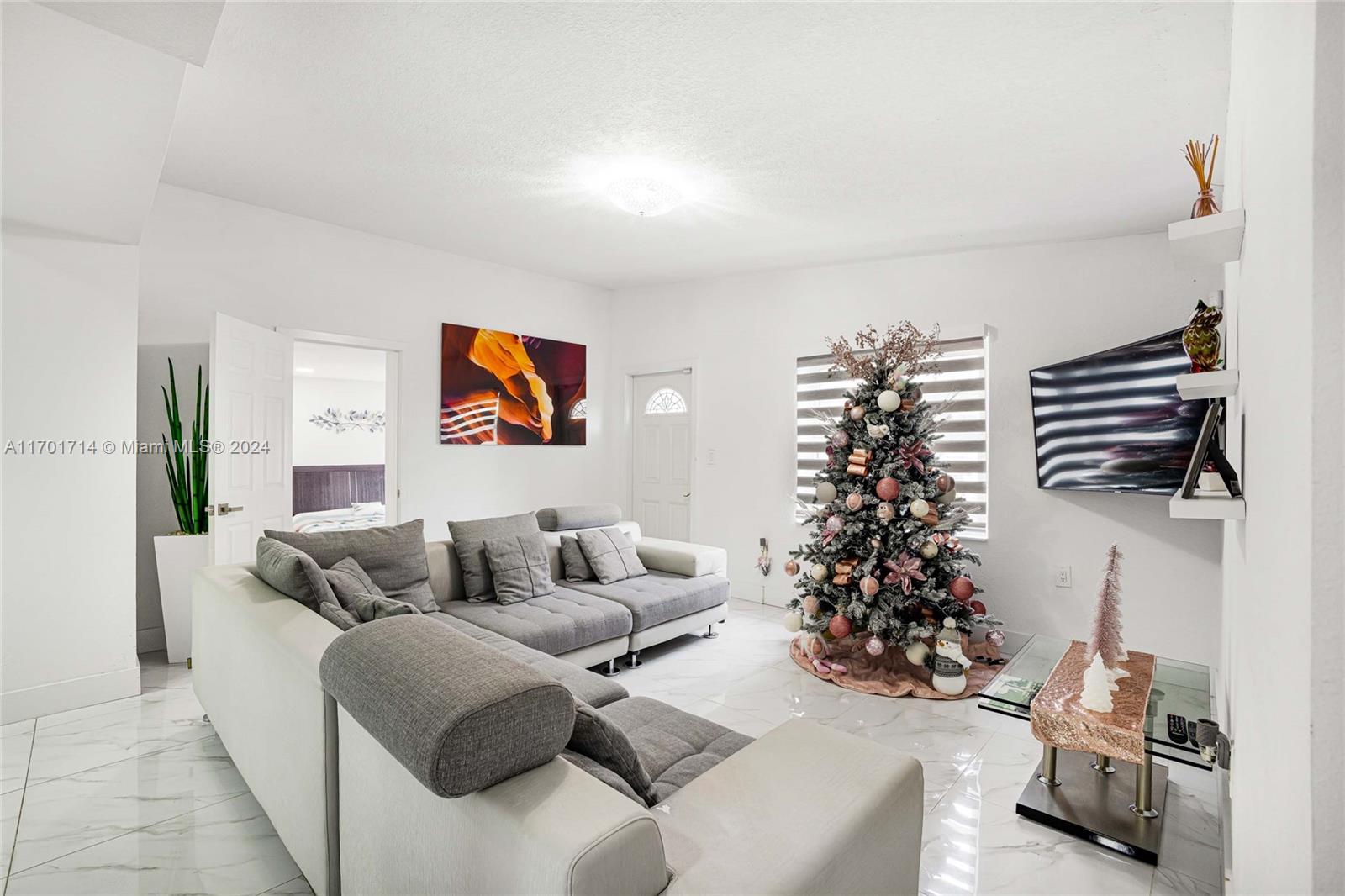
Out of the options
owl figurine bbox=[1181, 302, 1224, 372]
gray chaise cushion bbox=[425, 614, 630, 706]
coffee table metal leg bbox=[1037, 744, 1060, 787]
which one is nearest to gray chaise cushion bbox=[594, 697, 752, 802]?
gray chaise cushion bbox=[425, 614, 630, 706]

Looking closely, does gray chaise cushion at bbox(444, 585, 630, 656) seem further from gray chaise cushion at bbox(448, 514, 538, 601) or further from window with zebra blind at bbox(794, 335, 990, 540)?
window with zebra blind at bbox(794, 335, 990, 540)

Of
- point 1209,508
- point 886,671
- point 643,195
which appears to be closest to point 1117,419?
point 886,671

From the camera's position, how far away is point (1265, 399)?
89cm

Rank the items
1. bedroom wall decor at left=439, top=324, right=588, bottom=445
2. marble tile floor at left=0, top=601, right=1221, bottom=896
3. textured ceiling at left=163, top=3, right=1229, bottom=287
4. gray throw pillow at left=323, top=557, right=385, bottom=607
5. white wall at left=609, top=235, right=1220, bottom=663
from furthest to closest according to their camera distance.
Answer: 1. bedroom wall decor at left=439, top=324, right=588, bottom=445
2. white wall at left=609, top=235, right=1220, bottom=663
3. gray throw pillow at left=323, top=557, right=385, bottom=607
4. textured ceiling at left=163, top=3, right=1229, bottom=287
5. marble tile floor at left=0, top=601, right=1221, bottom=896

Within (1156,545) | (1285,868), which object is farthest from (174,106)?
(1156,545)

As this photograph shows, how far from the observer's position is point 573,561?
3.93m

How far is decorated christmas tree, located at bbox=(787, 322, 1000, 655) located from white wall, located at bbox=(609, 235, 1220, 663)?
70 cm

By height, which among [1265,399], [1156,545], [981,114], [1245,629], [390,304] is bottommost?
[1156,545]

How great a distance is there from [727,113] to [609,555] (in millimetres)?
2583

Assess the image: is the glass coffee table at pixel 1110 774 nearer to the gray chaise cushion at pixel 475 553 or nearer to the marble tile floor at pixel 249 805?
the marble tile floor at pixel 249 805

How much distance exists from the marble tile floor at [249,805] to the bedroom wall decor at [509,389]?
2389mm

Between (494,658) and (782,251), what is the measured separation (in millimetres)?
3924

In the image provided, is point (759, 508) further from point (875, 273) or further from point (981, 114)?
point (981, 114)

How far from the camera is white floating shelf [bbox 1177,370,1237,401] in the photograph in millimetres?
1265
